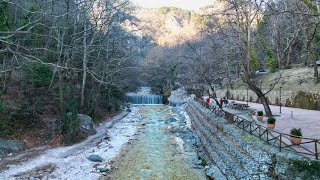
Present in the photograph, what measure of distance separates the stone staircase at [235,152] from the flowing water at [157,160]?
3.73ft

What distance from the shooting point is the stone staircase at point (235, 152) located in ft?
33.1

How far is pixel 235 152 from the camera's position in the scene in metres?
12.5

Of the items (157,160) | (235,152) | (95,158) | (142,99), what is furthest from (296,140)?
(142,99)

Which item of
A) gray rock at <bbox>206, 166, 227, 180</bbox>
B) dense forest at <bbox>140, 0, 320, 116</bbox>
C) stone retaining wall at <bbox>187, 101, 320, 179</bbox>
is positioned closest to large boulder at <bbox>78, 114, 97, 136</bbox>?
stone retaining wall at <bbox>187, 101, 320, 179</bbox>

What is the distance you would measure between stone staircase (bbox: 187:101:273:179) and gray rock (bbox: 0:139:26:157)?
1041cm

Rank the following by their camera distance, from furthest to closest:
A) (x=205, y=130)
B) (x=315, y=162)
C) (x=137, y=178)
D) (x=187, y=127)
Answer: (x=187, y=127) → (x=205, y=130) → (x=137, y=178) → (x=315, y=162)

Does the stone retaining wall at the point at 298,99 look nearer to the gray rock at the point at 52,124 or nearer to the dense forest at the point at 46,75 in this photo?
the dense forest at the point at 46,75

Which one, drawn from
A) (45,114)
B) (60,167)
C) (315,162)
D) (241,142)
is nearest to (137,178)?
(60,167)

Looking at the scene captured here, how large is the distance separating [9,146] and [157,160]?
26.4ft

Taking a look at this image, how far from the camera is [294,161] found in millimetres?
8688

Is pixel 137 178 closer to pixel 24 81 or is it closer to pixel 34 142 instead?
pixel 34 142

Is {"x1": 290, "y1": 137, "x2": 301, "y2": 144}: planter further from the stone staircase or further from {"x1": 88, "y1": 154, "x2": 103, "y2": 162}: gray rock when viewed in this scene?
{"x1": 88, "y1": 154, "x2": 103, "y2": 162}: gray rock

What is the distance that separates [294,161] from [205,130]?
10.8m

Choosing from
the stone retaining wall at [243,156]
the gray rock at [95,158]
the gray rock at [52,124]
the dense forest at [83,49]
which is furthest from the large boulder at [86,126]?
Answer: the stone retaining wall at [243,156]
